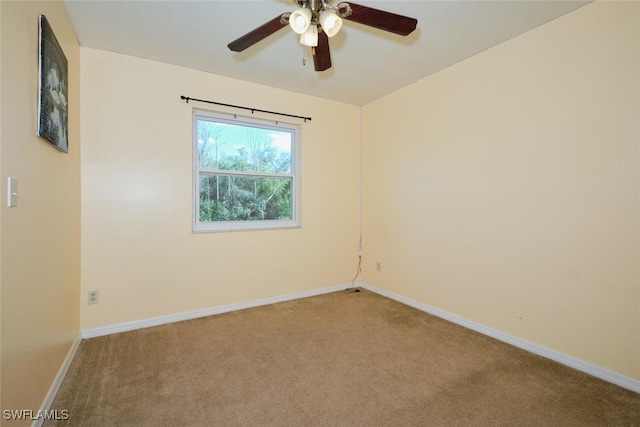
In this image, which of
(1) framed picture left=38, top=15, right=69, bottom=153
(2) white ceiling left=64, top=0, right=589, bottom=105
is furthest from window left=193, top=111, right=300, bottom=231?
(1) framed picture left=38, top=15, right=69, bottom=153

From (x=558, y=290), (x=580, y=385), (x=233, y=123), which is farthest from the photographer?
(x=233, y=123)

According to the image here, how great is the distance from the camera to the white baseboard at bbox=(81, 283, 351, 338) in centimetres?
260

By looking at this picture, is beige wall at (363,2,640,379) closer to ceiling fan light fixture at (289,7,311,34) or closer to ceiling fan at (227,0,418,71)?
ceiling fan at (227,0,418,71)

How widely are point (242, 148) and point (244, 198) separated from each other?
552mm

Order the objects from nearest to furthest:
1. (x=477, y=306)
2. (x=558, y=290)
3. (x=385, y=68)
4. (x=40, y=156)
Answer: (x=40, y=156) < (x=558, y=290) < (x=477, y=306) < (x=385, y=68)

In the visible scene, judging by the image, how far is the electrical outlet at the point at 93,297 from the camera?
256 cm

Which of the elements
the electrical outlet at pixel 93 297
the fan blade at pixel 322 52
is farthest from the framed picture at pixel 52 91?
the fan blade at pixel 322 52

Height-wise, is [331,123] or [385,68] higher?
[385,68]

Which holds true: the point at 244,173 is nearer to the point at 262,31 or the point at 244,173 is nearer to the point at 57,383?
the point at 262,31

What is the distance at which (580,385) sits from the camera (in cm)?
191

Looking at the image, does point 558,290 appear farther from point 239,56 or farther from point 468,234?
point 239,56

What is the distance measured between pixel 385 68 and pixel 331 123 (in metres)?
1.06

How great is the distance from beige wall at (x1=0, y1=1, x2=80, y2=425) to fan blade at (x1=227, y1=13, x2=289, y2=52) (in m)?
0.98

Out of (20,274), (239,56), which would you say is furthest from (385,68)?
(20,274)
